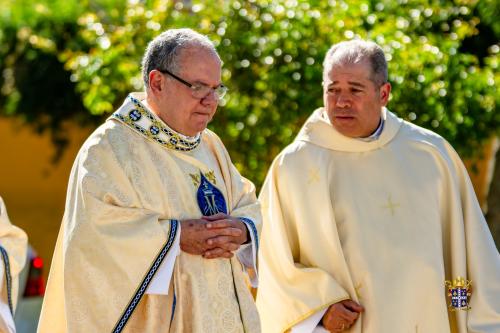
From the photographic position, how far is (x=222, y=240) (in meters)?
6.20

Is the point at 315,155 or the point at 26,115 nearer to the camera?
the point at 315,155

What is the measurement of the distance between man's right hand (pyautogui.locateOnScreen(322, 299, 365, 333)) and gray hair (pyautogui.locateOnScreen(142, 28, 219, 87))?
1.57 m

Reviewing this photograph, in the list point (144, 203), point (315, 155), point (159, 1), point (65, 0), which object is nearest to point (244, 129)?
point (159, 1)

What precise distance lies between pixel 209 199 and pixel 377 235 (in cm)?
116

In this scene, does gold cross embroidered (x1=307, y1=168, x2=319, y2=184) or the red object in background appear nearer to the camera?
gold cross embroidered (x1=307, y1=168, x2=319, y2=184)

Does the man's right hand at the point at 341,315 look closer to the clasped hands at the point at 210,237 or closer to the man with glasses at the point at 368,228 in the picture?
the man with glasses at the point at 368,228

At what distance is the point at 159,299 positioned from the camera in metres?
6.21

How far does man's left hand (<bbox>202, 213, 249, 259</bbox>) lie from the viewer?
6.19 metres

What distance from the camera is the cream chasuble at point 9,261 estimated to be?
715cm

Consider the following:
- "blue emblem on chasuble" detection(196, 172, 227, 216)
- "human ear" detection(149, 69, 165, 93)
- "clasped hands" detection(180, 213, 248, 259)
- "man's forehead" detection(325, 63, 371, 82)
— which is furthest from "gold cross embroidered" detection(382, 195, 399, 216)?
"human ear" detection(149, 69, 165, 93)

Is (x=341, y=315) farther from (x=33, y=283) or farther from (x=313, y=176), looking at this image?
(x=33, y=283)

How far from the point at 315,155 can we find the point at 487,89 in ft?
8.16

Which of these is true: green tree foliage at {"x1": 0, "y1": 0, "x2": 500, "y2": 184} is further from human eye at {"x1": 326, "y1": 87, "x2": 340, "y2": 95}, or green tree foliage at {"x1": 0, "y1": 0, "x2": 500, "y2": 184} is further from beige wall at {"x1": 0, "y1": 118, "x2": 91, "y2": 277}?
beige wall at {"x1": 0, "y1": 118, "x2": 91, "y2": 277}

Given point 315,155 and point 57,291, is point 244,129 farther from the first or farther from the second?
point 57,291
